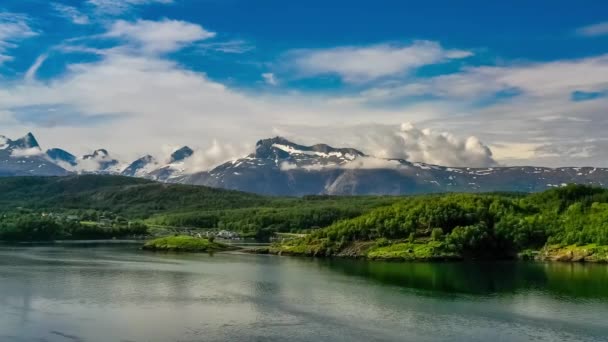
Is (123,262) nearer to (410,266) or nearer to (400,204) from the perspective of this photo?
(410,266)

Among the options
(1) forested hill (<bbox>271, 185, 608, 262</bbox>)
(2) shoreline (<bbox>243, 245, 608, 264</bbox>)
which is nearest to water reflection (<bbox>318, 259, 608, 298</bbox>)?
(2) shoreline (<bbox>243, 245, 608, 264</bbox>)

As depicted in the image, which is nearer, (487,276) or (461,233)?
(487,276)

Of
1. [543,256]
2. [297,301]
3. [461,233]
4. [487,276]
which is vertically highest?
[461,233]

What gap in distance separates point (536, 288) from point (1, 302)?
3087 inches

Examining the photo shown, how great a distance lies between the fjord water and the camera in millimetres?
70750

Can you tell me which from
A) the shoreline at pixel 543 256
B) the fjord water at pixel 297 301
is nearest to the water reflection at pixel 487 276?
the fjord water at pixel 297 301

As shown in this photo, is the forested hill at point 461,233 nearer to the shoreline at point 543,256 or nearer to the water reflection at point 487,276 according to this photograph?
the shoreline at point 543,256

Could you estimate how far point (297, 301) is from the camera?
90.9m

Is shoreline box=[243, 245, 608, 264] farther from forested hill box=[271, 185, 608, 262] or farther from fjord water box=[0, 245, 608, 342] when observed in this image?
fjord water box=[0, 245, 608, 342]

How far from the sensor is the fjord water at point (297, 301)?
70.8m

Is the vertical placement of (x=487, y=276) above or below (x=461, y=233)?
below

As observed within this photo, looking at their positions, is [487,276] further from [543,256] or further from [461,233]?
[543,256]

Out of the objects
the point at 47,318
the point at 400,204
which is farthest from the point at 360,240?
the point at 47,318

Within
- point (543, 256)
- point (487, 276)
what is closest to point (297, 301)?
point (487, 276)
